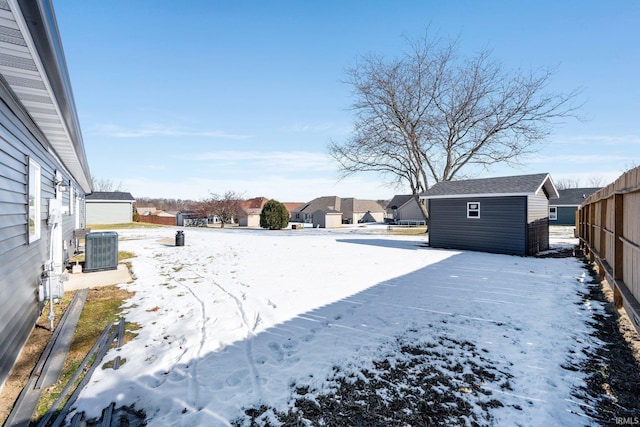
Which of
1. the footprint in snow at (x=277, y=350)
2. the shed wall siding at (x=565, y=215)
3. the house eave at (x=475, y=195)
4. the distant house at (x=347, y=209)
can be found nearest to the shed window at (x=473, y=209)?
the house eave at (x=475, y=195)

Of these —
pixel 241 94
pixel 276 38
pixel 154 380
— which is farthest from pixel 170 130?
pixel 154 380

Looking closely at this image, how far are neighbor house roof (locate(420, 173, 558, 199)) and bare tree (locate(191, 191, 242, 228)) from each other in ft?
101

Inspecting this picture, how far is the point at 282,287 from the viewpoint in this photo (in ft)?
21.9

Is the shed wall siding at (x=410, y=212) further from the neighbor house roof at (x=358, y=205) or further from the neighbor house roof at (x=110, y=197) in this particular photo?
the neighbor house roof at (x=110, y=197)

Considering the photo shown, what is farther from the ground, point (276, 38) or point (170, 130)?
point (276, 38)

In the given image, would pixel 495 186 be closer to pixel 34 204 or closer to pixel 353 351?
pixel 353 351

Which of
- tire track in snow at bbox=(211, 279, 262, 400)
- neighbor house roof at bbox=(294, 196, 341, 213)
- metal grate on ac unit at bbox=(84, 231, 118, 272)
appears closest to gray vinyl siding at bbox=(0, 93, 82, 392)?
tire track in snow at bbox=(211, 279, 262, 400)

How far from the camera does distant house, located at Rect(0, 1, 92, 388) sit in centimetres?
233

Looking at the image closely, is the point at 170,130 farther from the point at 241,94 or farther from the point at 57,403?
the point at 57,403

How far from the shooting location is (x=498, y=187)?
12367 mm

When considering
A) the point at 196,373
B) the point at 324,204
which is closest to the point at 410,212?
the point at 324,204

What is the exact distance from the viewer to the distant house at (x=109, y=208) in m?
31.2

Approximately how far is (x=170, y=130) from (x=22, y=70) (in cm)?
2070

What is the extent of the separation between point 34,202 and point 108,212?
110 feet
